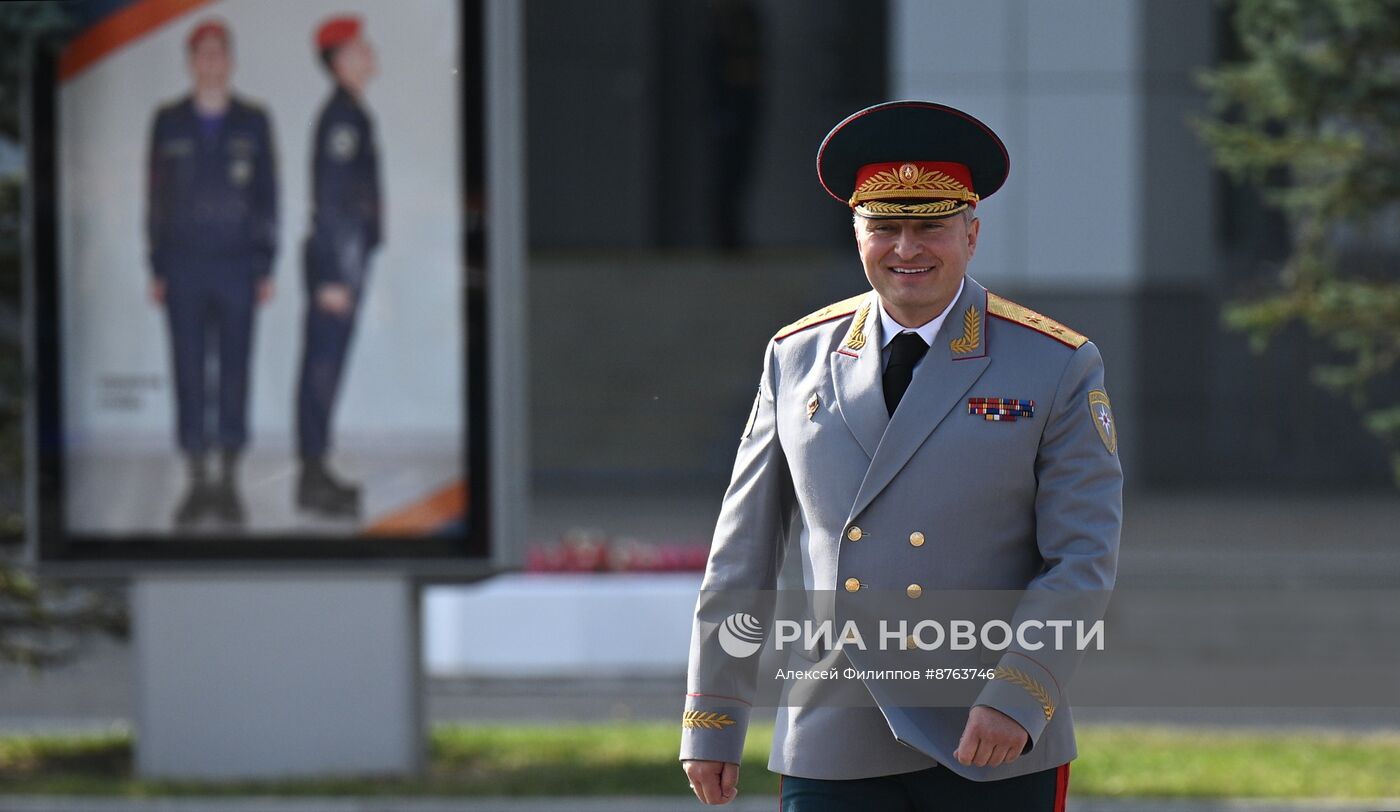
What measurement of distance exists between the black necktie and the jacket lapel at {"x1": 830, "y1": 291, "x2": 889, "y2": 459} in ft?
0.06

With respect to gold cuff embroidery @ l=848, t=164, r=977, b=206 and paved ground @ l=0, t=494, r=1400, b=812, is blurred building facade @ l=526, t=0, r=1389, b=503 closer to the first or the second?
paved ground @ l=0, t=494, r=1400, b=812

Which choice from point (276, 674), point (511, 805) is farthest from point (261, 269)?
point (511, 805)

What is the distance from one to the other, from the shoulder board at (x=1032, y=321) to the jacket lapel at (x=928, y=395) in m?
0.06

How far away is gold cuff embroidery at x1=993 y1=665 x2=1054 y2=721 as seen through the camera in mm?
2695

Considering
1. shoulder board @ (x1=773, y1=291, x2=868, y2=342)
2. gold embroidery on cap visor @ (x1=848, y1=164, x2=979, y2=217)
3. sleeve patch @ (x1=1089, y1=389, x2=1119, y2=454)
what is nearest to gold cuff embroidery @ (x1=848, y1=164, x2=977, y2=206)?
gold embroidery on cap visor @ (x1=848, y1=164, x2=979, y2=217)

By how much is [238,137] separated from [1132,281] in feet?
39.7

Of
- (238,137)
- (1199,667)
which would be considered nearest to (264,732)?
(238,137)

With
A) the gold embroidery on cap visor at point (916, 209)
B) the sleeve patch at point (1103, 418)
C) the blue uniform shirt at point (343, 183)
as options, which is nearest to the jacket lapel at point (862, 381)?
the gold embroidery on cap visor at point (916, 209)

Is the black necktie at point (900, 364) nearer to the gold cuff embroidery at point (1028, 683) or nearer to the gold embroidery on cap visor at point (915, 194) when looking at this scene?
the gold embroidery on cap visor at point (915, 194)

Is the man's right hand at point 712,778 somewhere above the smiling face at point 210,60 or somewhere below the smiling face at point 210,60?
below

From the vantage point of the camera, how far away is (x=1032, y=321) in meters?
2.94

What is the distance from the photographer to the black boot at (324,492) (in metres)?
6.65

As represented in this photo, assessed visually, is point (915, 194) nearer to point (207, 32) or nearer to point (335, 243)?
point (335, 243)

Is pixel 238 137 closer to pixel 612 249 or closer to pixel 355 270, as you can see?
pixel 355 270
